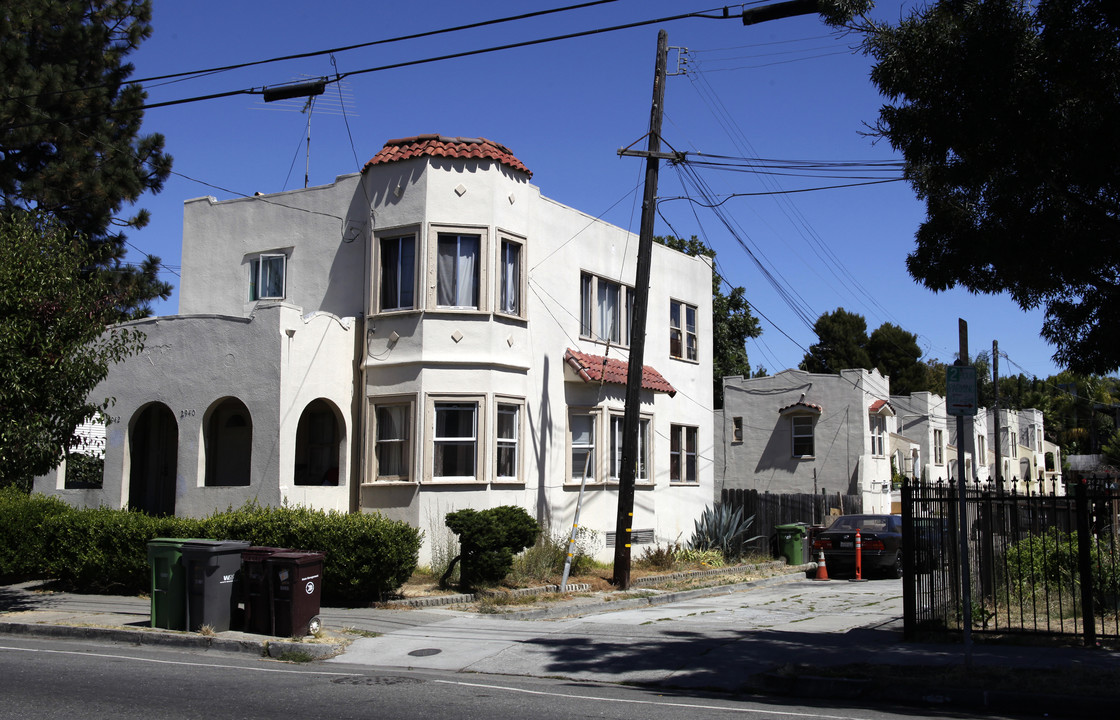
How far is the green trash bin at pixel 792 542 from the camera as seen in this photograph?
24.9m

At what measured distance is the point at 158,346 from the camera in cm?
1852

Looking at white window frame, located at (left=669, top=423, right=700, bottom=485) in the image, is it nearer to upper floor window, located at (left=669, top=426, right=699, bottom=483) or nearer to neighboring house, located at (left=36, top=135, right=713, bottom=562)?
upper floor window, located at (left=669, top=426, right=699, bottom=483)

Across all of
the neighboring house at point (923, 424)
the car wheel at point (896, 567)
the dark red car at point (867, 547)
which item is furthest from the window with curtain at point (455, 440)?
the neighboring house at point (923, 424)

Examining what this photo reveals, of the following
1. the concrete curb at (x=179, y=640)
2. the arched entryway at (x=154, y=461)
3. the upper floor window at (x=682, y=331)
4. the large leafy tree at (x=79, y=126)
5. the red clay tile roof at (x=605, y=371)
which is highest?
the large leafy tree at (x=79, y=126)

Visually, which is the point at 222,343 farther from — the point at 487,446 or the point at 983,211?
the point at 983,211

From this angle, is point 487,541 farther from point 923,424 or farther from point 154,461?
point 923,424

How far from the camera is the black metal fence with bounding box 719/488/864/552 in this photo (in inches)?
1073

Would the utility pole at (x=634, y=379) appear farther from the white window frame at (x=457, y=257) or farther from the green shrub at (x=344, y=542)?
the green shrub at (x=344, y=542)

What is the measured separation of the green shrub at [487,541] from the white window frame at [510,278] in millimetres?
4275

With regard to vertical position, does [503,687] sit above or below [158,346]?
below

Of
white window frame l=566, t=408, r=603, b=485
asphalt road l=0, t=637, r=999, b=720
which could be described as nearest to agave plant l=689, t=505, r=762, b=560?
white window frame l=566, t=408, r=603, b=485

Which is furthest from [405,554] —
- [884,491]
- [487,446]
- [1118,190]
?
[884,491]

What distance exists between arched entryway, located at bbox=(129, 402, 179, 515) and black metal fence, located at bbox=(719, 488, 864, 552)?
14180 mm

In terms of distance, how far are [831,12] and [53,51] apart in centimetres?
2530
